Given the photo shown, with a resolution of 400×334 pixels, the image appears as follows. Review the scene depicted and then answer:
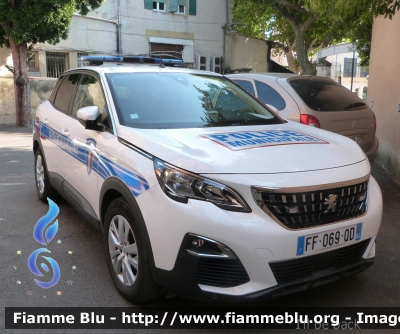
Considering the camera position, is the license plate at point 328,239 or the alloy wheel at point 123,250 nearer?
the license plate at point 328,239

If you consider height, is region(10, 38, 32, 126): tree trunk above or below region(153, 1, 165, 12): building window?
below

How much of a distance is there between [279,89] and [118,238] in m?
3.50

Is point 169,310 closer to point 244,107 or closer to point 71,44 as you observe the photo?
point 244,107

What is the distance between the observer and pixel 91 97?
4273mm

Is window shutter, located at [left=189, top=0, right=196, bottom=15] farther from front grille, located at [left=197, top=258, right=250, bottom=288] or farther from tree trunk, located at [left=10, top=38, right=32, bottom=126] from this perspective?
front grille, located at [left=197, top=258, right=250, bottom=288]

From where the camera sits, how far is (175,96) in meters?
4.03

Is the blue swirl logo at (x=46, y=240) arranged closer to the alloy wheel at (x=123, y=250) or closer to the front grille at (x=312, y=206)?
the alloy wheel at (x=123, y=250)

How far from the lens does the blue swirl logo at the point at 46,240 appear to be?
3801 mm

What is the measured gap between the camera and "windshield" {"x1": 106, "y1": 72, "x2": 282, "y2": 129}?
3703 millimetres

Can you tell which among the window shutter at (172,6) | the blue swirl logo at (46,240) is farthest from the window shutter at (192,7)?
the blue swirl logo at (46,240)

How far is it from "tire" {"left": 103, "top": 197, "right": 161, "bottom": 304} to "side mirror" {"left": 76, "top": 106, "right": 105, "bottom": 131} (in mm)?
723

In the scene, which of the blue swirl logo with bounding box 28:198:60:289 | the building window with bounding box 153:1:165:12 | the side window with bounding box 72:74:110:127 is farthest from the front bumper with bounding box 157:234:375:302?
the building window with bounding box 153:1:165:12

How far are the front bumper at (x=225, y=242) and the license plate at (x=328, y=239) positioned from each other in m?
0.03

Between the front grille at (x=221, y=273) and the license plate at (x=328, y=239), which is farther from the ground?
the license plate at (x=328, y=239)
